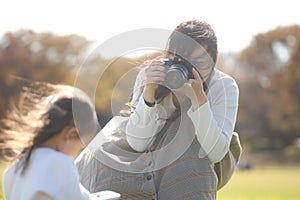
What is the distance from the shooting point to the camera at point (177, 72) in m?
4.00

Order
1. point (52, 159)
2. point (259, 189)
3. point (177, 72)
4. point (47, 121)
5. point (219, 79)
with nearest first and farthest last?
point (52, 159) → point (47, 121) → point (177, 72) → point (219, 79) → point (259, 189)

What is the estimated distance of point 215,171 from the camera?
14.0ft

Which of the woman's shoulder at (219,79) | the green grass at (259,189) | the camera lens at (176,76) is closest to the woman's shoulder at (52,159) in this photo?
the camera lens at (176,76)

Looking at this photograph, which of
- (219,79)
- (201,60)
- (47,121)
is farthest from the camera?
(219,79)

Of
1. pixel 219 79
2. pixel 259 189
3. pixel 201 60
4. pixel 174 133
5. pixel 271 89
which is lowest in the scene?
pixel 271 89

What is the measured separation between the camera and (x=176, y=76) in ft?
13.2

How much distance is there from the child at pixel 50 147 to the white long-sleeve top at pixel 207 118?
45cm

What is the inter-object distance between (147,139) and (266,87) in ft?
143

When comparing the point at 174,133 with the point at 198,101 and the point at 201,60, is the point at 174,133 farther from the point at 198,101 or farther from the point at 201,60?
the point at 201,60

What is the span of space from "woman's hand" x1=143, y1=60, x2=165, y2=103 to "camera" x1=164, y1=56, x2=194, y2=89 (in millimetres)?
29

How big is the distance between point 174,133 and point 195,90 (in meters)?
0.25

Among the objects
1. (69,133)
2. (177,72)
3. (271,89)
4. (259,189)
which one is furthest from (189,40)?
(271,89)

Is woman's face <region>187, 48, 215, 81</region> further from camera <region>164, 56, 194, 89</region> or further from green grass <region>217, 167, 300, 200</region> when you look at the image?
green grass <region>217, 167, 300, 200</region>

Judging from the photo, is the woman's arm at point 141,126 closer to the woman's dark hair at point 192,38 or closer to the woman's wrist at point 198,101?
the woman's wrist at point 198,101
